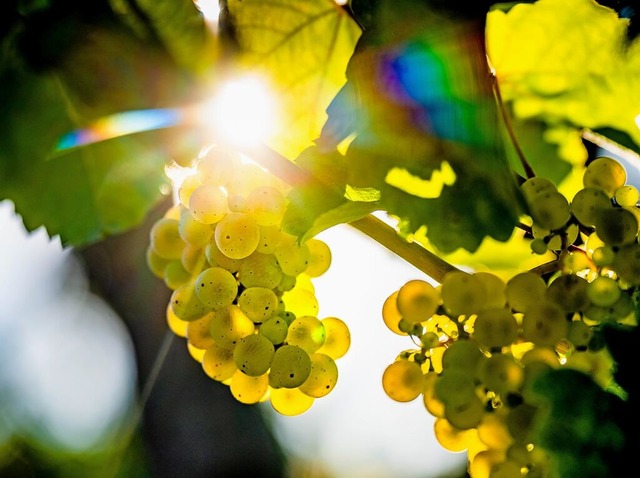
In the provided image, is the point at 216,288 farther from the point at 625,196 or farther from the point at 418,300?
the point at 625,196

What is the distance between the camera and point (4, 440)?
7.54 ft

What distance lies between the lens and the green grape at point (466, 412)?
54 centimetres

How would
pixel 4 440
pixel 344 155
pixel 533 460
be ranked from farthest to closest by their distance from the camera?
pixel 4 440
pixel 344 155
pixel 533 460

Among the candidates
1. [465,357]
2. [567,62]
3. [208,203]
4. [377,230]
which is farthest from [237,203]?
[567,62]

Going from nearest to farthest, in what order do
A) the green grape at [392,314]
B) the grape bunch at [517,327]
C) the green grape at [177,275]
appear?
the grape bunch at [517,327] < the green grape at [392,314] < the green grape at [177,275]

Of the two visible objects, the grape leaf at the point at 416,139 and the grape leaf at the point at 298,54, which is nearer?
the grape leaf at the point at 416,139

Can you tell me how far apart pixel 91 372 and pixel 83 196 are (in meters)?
→ 1.81

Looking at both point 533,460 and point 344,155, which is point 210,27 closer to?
point 344,155

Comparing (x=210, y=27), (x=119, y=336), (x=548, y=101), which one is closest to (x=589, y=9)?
(x=548, y=101)

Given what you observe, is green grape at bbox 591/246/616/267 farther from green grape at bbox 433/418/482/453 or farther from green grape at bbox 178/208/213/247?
green grape at bbox 178/208/213/247

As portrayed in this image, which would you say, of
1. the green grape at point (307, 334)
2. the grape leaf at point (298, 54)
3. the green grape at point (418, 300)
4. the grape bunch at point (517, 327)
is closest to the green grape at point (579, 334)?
the grape bunch at point (517, 327)

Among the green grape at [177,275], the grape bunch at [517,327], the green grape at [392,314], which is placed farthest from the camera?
the green grape at [177,275]

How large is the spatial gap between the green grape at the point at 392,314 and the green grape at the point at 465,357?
77 millimetres

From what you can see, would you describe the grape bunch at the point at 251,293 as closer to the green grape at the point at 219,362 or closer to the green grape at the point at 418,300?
the green grape at the point at 219,362
